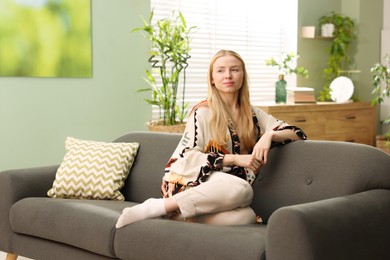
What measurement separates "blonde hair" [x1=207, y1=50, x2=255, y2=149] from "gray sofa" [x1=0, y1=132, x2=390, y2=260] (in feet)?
0.53

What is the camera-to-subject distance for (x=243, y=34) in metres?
6.92

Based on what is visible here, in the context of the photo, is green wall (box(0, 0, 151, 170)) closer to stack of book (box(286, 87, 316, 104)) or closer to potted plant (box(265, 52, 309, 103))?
potted plant (box(265, 52, 309, 103))

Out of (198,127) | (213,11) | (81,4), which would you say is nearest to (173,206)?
(198,127)

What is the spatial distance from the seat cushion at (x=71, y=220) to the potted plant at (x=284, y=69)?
10.7ft

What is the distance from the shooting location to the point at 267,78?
7230 mm

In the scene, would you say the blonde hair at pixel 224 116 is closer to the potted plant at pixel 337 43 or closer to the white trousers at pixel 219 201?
the white trousers at pixel 219 201

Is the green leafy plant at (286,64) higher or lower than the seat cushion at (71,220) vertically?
higher

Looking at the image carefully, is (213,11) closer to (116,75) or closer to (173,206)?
(116,75)

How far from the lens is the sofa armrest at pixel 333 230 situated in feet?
7.71

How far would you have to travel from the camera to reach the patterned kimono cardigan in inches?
118

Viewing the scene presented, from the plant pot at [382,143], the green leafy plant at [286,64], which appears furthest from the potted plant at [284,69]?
the plant pot at [382,143]

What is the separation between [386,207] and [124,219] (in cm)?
113

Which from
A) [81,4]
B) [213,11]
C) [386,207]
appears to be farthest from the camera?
[213,11]

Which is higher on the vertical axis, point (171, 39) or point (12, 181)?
point (171, 39)
